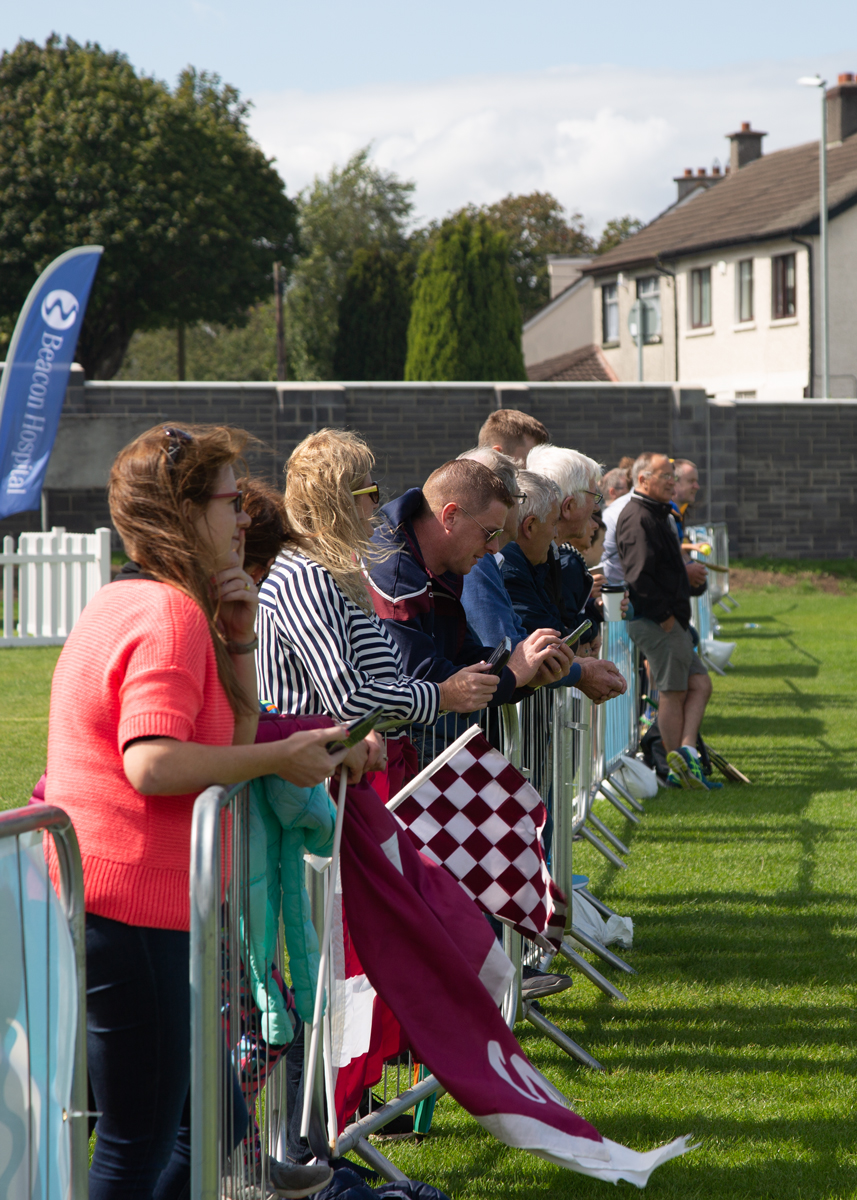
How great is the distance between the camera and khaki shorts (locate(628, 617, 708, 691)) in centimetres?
858

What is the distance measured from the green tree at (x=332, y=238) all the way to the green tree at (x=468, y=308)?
49.5ft

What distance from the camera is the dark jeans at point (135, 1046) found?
2.33 meters

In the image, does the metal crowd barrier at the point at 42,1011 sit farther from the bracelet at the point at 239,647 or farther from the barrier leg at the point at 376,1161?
the barrier leg at the point at 376,1161

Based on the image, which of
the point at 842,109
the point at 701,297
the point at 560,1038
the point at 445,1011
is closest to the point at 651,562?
the point at 560,1038

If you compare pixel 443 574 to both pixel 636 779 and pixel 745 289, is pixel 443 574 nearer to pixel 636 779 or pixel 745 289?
pixel 636 779

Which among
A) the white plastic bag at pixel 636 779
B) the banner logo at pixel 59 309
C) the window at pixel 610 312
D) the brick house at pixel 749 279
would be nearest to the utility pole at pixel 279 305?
the brick house at pixel 749 279

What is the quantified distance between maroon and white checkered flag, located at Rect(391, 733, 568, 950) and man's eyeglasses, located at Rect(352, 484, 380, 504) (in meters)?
0.75

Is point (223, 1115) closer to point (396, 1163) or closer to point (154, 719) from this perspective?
point (154, 719)

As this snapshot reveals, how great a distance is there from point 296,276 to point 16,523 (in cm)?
3807

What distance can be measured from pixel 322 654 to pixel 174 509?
922 mm

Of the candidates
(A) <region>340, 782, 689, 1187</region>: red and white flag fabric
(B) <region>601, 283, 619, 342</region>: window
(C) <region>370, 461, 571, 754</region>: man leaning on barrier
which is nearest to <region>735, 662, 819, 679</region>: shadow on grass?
(C) <region>370, 461, 571, 754</region>: man leaning on barrier

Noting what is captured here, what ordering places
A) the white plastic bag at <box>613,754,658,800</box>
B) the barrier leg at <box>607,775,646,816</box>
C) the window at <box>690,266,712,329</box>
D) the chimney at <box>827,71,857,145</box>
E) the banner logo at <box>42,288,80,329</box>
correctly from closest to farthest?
1. the barrier leg at <box>607,775,646,816</box>
2. the white plastic bag at <box>613,754,658,800</box>
3. the banner logo at <box>42,288,80,329</box>
4. the chimney at <box>827,71,857,145</box>
5. the window at <box>690,266,712,329</box>

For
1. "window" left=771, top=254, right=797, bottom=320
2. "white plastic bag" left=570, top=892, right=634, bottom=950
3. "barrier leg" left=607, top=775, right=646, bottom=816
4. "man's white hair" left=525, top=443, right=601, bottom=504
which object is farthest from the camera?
"window" left=771, top=254, right=797, bottom=320

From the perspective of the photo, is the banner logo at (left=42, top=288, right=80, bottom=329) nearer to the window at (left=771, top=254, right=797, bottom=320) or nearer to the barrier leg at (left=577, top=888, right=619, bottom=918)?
the barrier leg at (left=577, top=888, right=619, bottom=918)
